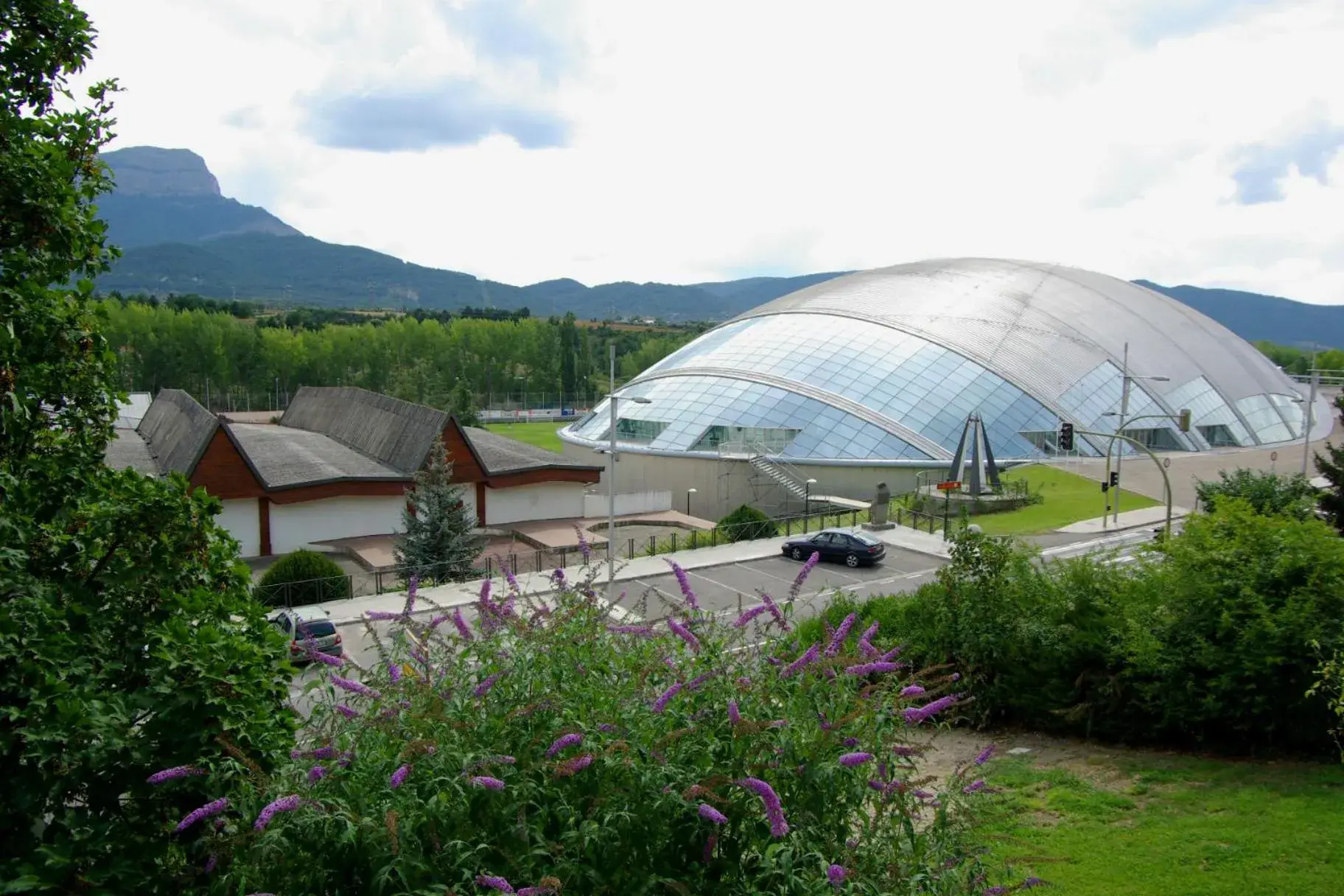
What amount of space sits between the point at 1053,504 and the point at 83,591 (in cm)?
3910

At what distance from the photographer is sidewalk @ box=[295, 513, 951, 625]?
23109 millimetres

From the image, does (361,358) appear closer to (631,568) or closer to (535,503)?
(535,503)

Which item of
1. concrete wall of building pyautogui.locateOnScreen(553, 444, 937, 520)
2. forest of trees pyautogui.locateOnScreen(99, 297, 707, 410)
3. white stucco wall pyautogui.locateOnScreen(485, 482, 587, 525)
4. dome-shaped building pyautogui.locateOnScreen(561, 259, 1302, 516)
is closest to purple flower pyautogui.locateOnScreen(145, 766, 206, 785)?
white stucco wall pyautogui.locateOnScreen(485, 482, 587, 525)

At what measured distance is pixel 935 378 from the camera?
155 feet

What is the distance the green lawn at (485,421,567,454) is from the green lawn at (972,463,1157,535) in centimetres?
3438

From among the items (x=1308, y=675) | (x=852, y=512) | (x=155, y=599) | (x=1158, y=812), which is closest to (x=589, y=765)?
(x=155, y=599)

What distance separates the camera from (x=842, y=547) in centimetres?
2914

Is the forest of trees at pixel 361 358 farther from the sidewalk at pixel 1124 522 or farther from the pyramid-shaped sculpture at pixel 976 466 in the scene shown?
the sidewalk at pixel 1124 522

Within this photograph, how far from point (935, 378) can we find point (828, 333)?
7.26 m

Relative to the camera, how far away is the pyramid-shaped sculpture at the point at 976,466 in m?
39.0

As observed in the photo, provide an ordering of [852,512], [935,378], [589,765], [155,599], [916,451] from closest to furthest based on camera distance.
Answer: [589,765]
[155,599]
[852,512]
[916,451]
[935,378]

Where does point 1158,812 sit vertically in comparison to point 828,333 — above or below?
below

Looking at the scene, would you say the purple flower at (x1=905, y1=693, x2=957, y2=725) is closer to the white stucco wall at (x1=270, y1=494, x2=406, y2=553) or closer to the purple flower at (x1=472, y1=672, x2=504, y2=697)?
the purple flower at (x1=472, y1=672, x2=504, y2=697)

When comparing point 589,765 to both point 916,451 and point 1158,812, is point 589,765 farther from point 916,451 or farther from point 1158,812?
point 916,451
